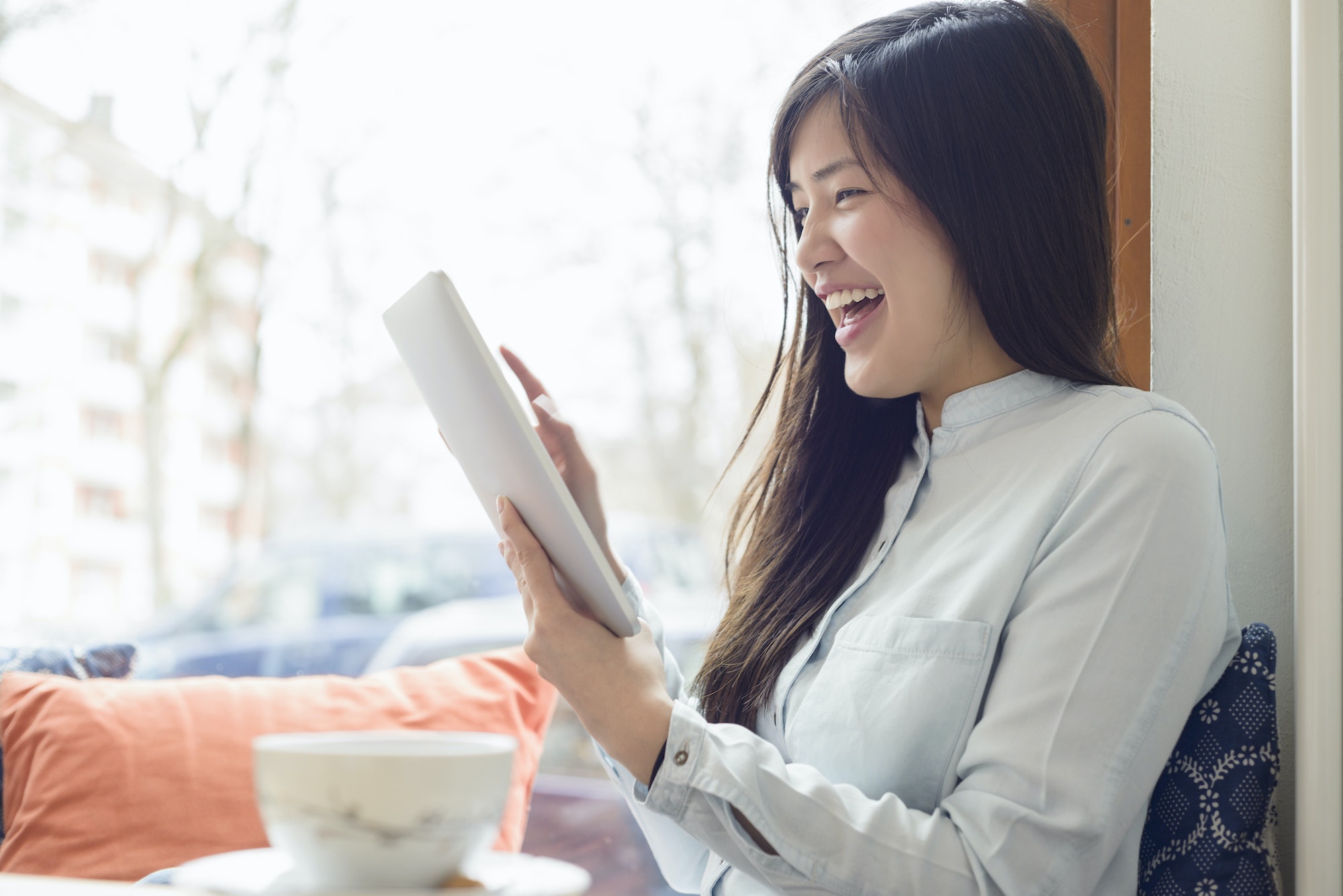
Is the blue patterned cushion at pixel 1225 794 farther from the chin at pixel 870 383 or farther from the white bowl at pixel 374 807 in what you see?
the white bowl at pixel 374 807

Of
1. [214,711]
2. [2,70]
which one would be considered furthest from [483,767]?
[2,70]

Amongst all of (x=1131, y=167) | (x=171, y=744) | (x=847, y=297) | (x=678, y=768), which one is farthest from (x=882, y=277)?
(x=171, y=744)

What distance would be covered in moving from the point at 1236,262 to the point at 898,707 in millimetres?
592

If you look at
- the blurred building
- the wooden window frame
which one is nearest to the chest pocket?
the wooden window frame

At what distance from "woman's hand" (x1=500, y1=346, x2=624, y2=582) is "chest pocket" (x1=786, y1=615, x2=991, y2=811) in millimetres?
225

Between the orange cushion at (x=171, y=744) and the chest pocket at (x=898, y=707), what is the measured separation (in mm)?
376

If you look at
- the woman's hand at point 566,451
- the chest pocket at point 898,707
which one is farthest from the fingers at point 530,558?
the chest pocket at point 898,707

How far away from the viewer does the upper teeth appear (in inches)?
38.6

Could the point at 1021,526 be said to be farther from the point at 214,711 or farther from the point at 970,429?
the point at 214,711

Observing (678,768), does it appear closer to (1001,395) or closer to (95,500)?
(1001,395)

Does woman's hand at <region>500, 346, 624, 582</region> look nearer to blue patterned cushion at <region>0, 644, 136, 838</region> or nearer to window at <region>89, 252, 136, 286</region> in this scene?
blue patterned cushion at <region>0, 644, 136, 838</region>

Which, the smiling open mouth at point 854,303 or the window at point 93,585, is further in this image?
the window at point 93,585

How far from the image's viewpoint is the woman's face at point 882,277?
93 cm

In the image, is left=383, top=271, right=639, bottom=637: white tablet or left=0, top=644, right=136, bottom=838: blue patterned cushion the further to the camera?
left=0, top=644, right=136, bottom=838: blue patterned cushion
